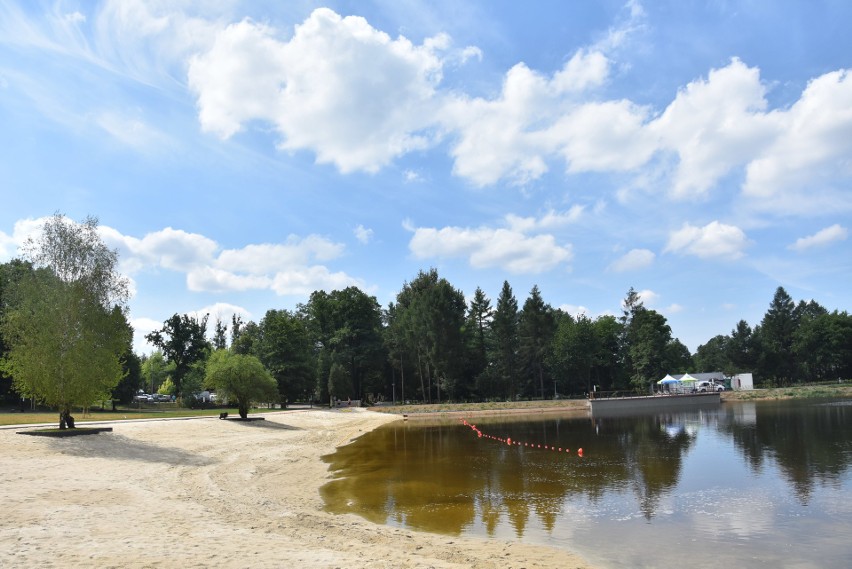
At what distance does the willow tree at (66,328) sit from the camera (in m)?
29.2

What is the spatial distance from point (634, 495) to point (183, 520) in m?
15.0

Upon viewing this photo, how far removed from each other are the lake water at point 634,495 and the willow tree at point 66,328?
1479cm

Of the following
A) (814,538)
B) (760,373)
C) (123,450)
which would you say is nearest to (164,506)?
(123,450)

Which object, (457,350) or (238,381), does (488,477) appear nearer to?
(238,381)

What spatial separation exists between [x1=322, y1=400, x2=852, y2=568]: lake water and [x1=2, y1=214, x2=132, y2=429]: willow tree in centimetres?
1479

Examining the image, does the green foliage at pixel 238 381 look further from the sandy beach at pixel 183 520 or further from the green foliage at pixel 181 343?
the green foliage at pixel 181 343

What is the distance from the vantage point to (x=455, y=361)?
292ft

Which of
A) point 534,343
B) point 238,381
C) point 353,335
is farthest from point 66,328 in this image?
point 534,343

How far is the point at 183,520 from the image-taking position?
13680 millimetres

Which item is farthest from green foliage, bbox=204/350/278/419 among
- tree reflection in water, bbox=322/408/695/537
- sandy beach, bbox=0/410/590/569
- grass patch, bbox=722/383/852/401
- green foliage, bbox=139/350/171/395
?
green foliage, bbox=139/350/171/395

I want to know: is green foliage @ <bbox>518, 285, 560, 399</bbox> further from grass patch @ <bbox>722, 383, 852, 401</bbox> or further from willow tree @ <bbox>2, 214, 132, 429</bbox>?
willow tree @ <bbox>2, 214, 132, 429</bbox>

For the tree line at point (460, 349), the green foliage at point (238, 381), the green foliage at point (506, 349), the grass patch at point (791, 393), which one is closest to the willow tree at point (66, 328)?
the green foliage at point (238, 381)

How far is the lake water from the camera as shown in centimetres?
1341

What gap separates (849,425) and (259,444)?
44435 mm
